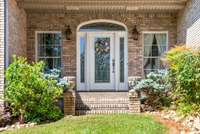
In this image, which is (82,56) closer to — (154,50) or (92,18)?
(92,18)

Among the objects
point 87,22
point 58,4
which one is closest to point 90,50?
point 87,22

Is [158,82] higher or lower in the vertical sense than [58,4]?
lower

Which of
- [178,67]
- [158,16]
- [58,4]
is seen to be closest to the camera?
[178,67]

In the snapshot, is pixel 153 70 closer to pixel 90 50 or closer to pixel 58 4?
pixel 90 50

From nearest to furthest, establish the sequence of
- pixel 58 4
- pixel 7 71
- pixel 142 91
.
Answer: pixel 7 71 → pixel 142 91 → pixel 58 4

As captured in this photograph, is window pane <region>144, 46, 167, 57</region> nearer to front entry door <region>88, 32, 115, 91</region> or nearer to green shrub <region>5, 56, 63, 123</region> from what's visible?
front entry door <region>88, 32, 115, 91</region>

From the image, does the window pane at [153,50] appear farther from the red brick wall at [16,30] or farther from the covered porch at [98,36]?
the red brick wall at [16,30]

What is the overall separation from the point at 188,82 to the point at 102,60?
20.5ft

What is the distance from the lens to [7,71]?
37.7 feet

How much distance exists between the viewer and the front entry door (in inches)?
616

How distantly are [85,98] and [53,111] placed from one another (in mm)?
1961

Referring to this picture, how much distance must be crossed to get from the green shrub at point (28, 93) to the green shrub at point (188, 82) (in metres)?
3.58

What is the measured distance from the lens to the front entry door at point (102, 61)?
15.6 meters

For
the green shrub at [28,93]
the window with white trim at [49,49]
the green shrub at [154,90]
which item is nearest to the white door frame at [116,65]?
the window with white trim at [49,49]
